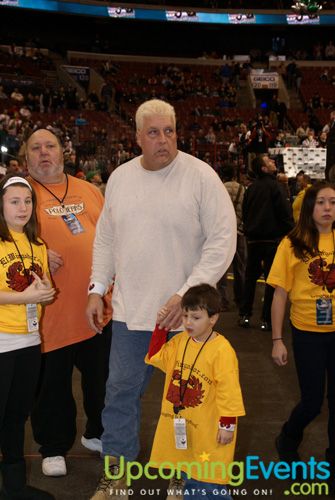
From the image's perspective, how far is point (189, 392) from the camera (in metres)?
2.98

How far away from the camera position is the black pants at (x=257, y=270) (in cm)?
718

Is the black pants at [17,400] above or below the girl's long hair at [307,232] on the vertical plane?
below

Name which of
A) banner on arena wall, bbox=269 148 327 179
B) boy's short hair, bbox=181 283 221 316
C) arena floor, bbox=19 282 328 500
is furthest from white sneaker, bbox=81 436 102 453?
banner on arena wall, bbox=269 148 327 179

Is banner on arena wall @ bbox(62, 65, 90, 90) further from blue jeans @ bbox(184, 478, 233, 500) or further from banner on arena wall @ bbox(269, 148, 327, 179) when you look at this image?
blue jeans @ bbox(184, 478, 233, 500)

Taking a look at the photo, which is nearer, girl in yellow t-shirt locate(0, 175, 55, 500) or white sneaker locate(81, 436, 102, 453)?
girl in yellow t-shirt locate(0, 175, 55, 500)

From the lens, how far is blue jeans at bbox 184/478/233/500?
117 inches

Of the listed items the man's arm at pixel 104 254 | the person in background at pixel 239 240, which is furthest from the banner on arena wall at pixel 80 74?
the man's arm at pixel 104 254

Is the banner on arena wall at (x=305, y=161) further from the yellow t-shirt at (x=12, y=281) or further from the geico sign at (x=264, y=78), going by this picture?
the geico sign at (x=264, y=78)

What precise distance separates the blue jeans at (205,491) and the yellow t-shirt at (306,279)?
1035mm

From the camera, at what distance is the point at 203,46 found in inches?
1438

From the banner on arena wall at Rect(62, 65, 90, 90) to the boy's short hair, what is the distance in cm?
2796

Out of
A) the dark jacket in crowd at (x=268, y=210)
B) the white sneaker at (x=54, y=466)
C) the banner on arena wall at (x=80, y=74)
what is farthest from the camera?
the banner on arena wall at (x=80, y=74)

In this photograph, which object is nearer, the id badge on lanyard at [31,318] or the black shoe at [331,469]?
the id badge on lanyard at [31,318]

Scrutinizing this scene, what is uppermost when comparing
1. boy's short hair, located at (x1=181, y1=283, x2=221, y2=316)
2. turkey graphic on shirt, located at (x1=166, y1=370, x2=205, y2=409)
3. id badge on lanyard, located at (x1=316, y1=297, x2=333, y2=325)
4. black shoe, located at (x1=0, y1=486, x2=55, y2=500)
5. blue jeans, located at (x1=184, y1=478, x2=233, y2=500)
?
boy's short hair, located at (x1=181, y1=283, x2=221, y2=316)
